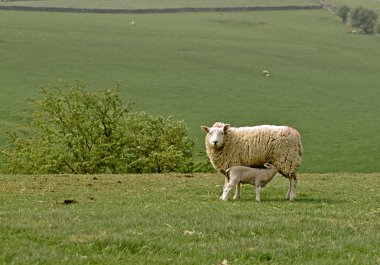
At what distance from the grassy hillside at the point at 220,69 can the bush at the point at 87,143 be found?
61.0 ft

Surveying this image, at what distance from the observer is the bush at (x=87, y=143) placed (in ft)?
128

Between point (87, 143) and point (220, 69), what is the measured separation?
191 ft

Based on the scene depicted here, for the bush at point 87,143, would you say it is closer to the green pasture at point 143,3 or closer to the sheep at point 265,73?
the sheep at point 265,73

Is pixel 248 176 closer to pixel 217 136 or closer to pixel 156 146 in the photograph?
pixel 217 136

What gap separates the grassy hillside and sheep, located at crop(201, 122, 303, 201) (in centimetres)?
3923

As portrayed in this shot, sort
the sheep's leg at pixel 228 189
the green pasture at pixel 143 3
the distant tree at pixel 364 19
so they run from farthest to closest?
the green pasture at pixel 143 3 → the distant tree at pixel 364 19 → the sheep's leg at pixel 228 189

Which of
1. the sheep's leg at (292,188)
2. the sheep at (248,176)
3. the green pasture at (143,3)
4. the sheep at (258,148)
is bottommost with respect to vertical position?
the green pasture at (143,3)

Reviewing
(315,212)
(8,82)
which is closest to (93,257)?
(315,212)

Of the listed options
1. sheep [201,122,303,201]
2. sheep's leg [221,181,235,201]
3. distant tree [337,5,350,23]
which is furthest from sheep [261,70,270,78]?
sheep's leg [221,181,235,201]

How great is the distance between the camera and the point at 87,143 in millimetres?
40656

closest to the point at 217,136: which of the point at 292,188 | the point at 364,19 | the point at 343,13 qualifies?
the point at 292,188

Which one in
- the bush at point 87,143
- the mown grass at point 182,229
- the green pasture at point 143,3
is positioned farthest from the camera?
the green pasture at point 143,3

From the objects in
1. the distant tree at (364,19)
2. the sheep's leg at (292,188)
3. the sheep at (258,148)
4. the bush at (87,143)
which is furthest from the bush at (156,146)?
the distant tree at (364,19)

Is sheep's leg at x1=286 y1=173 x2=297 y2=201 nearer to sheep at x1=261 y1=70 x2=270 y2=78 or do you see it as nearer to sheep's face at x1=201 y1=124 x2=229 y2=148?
sheep's face at x1=201 y1=124 x2=229 y2=148
